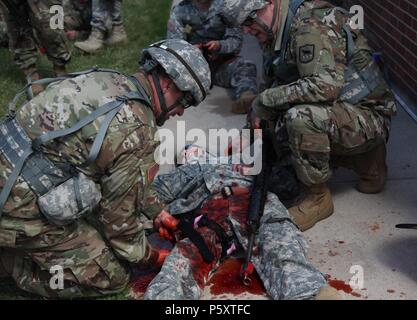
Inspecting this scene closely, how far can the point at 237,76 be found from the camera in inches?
226

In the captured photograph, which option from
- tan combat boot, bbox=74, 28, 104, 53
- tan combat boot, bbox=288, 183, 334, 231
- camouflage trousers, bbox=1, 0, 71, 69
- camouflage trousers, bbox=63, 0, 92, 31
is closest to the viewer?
tan combat boot, bbox=288, 183, 334, 231

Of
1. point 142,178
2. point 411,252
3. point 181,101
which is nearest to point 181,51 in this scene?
point 181,101

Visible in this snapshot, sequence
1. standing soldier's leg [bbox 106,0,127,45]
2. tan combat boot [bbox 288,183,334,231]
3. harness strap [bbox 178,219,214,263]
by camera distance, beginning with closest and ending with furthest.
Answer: harness strap [bbox 178,219,214,263], tan combat boot [bbox 288,183,334,231], standing soldier's leg [bbox 106,0,127,45]

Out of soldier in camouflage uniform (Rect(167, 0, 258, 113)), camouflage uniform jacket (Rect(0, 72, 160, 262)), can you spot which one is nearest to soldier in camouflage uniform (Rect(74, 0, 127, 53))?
soldier in camouflage uniform (Rect(167, 0, 258, 113))

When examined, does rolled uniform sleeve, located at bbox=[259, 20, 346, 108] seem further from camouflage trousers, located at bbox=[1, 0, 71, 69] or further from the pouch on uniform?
camouflage trousers, located at bbox=[1, 0, 71, 69]

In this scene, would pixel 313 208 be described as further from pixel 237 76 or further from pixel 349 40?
pixel 237 76

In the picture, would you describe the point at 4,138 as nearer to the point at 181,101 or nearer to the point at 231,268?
the point at 181,101

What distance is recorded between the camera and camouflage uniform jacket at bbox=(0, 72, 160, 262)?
2.90 metres

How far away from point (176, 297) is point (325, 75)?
4.86ft

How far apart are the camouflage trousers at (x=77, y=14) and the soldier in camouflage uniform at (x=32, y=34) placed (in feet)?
4.72

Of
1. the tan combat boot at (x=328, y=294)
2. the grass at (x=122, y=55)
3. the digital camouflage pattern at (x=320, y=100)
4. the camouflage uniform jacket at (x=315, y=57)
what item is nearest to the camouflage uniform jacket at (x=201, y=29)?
the grass at (x=122, y=55)

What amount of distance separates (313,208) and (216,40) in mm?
2632

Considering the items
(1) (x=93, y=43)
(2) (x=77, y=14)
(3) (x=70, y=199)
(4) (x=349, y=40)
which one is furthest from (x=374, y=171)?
(2) (x=77, y=14)

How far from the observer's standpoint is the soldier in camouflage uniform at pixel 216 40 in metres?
5.69
